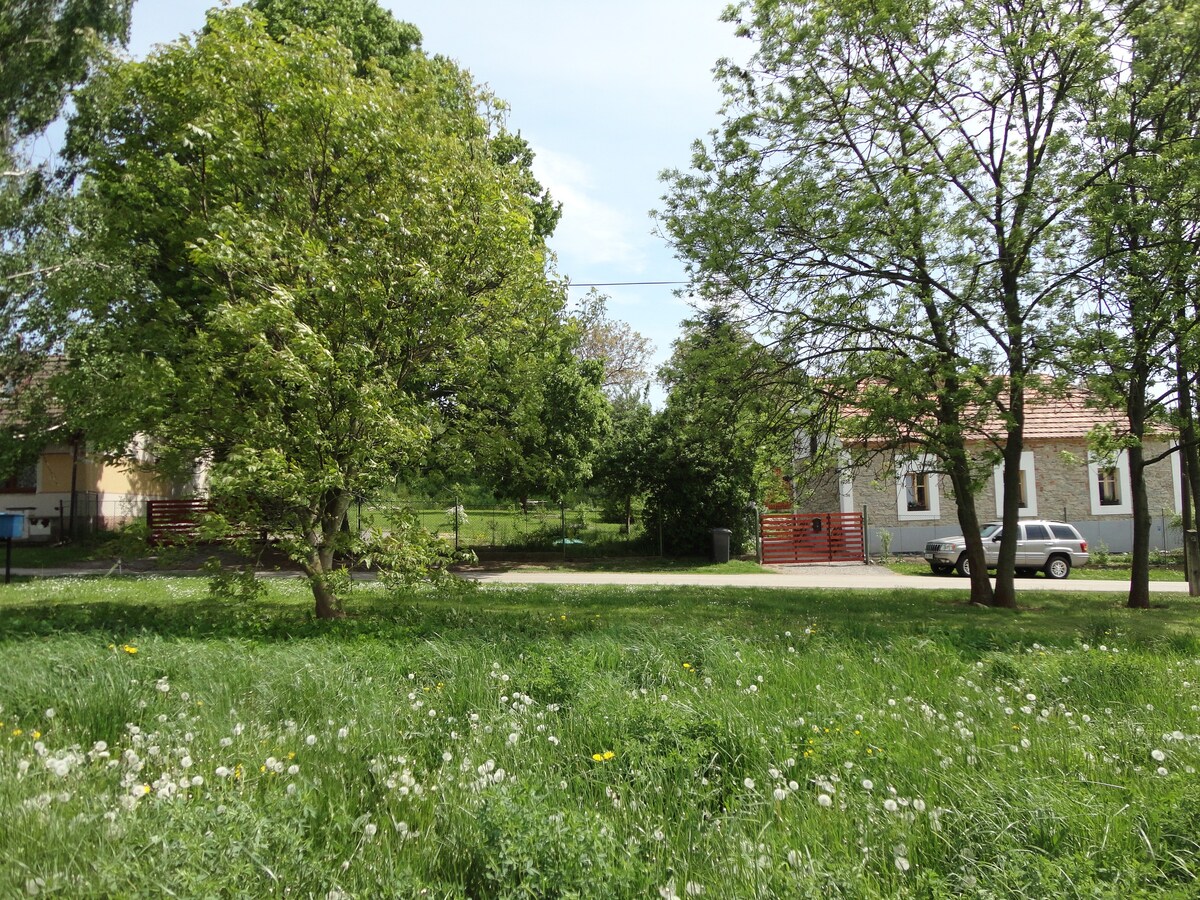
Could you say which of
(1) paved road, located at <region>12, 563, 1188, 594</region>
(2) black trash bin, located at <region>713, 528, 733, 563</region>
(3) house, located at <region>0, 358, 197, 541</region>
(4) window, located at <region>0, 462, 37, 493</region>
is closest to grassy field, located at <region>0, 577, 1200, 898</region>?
(1) paved road, located at <region>12, 563, 1188, 594</region>

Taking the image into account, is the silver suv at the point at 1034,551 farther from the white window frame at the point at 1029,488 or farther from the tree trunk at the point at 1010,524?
the tree trunk at the point at 1010,524

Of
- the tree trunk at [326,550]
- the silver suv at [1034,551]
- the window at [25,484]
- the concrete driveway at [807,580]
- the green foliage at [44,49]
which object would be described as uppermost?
the green foliage at [44,49]

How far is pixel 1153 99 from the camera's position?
1146 cm

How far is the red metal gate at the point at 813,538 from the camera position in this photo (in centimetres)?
2572

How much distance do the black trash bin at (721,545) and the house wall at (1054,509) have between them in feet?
14.5

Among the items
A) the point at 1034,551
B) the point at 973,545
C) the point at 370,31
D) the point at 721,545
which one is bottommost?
the point at 1034,551

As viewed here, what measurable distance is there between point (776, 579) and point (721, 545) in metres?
4.80

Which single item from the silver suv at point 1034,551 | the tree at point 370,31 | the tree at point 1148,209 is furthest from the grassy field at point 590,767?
the silver suv at point 1034,551

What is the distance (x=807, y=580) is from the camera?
19.8 meters

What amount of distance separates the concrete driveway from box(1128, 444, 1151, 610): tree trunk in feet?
9.50

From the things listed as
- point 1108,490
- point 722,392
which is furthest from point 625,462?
point 1108,490

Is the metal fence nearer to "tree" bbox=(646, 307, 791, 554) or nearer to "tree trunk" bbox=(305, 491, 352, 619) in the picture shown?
"tree" bbox=(646, 307, 791, 554)

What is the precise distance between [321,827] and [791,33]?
44.4ft

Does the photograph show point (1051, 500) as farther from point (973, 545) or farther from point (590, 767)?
point (590, 767)
